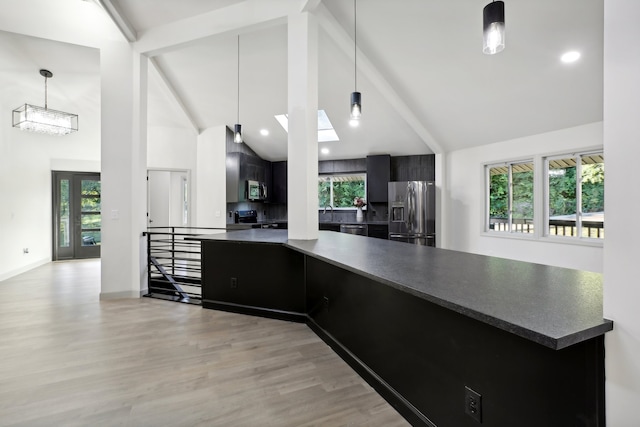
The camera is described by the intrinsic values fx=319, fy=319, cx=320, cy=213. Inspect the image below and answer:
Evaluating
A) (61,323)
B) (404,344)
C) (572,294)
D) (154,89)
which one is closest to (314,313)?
(404,344)

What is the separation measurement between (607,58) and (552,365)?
38.8 inches

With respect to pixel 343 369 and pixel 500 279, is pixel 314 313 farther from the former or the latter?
pixel 500 279

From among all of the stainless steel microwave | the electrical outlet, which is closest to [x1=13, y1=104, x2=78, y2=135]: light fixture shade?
the stainless steel microwave

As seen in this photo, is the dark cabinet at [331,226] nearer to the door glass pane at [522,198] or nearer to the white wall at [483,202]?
the white wall at [483,202]

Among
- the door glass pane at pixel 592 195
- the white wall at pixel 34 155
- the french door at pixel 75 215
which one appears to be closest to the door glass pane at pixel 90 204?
the french door at pixel 75 215

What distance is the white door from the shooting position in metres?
8.40

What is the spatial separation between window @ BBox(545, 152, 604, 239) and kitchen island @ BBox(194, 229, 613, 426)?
9.92 feet

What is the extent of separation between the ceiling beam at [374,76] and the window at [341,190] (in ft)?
6.37

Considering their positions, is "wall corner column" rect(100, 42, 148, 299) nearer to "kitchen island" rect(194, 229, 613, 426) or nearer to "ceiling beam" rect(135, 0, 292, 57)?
"ceiling beam" rect(135, 0, 292, 57)

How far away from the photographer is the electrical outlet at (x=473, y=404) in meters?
1.31

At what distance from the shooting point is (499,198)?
5238 mm

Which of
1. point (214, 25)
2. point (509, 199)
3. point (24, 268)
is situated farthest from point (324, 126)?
point (24, 268)

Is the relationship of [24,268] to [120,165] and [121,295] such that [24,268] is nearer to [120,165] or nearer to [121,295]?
[121,295]

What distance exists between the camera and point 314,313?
9.61 ft
